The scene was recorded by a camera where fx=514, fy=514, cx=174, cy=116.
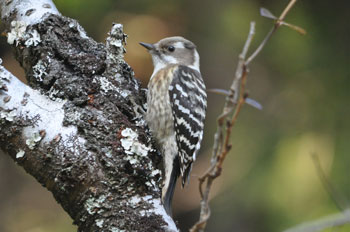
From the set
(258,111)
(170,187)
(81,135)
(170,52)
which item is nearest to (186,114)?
(170,187)

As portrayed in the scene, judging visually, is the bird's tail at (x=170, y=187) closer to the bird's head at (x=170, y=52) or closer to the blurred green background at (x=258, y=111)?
the bird's head at (x=170, y=52)

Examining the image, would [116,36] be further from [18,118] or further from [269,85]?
[269,85]

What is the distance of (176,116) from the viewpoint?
381 cm

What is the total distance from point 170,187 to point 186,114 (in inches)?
25.4

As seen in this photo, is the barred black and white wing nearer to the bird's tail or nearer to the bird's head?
the bird's tail

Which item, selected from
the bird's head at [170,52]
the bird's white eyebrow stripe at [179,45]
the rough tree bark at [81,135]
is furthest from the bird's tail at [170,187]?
the bird's white eyebrow stripe at [179,45]

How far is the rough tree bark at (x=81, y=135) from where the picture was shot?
2.53 meters

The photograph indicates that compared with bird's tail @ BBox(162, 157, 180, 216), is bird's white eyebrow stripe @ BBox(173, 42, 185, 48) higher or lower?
higher

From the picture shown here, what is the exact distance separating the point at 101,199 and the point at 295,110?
10.4 ft

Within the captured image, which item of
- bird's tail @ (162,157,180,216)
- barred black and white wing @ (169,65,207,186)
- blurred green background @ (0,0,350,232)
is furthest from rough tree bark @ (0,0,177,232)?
blurred green background @ (0,0,350,232)

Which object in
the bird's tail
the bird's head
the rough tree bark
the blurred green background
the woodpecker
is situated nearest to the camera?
the rough tree bark

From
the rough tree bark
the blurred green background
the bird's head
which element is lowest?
the blurred green background

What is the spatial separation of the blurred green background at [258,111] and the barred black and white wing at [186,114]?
132 cm

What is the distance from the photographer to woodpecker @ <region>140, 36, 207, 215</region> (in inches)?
143
